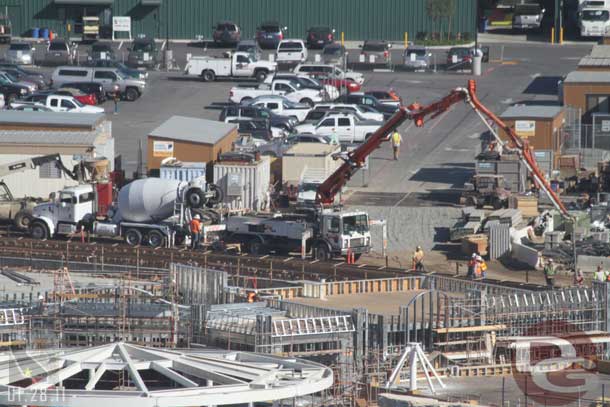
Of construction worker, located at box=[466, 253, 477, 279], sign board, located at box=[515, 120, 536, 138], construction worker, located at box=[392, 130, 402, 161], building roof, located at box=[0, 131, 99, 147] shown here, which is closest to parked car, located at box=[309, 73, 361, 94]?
construction worker, located at box=[392, 130, 402, 161]

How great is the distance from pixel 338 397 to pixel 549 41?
6041 cm

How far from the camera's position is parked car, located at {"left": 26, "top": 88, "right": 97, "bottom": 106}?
76000 millimetres

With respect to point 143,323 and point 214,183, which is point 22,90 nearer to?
point 214,183

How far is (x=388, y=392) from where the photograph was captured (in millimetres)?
38000

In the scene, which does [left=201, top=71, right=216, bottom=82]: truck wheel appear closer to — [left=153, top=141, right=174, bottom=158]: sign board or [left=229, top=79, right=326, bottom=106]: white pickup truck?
[left=229, top=79, right=326, bottom=106]: white pickup truck

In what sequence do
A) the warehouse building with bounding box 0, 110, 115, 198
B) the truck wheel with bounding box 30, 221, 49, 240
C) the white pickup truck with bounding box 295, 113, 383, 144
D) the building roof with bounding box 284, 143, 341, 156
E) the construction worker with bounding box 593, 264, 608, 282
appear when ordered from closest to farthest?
1. the construction worker with bounding box 593, 264, 608, 282
2. the truck wheel with bounding box 30, 221, 49, 240
3. the warehouse building with bounding box 0, 110, 115, 198
4. the building roof with bounding box 284, 143, 341, 156
5. the white pickup truck with bounding box 295, 113, 383, 144

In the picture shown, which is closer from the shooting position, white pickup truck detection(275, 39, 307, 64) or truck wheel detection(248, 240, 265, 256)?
truck wheel detection(248, 240, 265, 256)

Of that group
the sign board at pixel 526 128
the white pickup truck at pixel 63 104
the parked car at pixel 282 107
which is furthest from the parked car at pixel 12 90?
the sign board at pixel 526 128

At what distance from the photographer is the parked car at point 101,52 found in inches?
3521

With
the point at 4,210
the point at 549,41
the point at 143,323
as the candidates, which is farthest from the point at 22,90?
the point at 143,323

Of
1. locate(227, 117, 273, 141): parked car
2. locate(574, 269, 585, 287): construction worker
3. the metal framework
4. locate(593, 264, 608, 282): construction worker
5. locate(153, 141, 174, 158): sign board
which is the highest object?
locate(227, 117, 273, 141): parked car

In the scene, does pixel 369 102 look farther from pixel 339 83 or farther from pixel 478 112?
pixel 478 112

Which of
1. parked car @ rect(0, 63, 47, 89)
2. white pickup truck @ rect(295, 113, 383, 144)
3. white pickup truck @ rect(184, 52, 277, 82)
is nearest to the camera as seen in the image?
white pickup truck @ rect(295, 113, 383, 144)

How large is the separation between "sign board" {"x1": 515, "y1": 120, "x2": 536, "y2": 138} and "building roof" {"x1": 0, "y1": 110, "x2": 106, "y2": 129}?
15.0m
